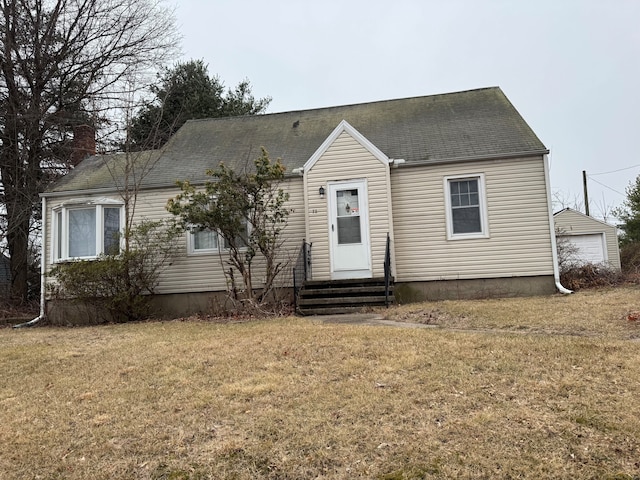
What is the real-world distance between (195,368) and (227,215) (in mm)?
5122

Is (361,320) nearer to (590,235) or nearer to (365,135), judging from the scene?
(365,135)

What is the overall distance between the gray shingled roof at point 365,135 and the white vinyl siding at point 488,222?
0.40 m

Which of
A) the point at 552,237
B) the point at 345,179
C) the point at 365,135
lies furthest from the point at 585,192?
the point at 345,179

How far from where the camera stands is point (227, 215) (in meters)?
10.1

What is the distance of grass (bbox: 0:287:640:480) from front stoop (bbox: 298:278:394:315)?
10.5 ft

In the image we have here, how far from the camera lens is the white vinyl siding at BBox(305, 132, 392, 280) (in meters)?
11.3

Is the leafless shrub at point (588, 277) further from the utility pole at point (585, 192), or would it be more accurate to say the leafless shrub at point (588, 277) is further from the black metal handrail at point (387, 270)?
the utility pole at point (585, 192)

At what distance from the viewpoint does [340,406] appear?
4.05 meters

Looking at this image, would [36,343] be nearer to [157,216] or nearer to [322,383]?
[157,216]

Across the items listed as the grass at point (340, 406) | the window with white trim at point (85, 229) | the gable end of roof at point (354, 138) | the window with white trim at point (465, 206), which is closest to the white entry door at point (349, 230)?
the gable end of roof at point (354, 138)

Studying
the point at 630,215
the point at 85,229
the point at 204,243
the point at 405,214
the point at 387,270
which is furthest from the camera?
the point at 630,215

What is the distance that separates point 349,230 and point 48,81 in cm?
1310

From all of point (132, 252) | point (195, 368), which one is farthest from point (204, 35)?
point (195, 368)

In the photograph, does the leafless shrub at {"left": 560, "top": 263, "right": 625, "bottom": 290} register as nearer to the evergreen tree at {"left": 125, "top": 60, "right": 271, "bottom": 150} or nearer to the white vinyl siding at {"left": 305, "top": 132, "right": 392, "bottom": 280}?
the white vinyl siding at {"left": 305, "top": 132, "right": 392, "bottom": 280}
